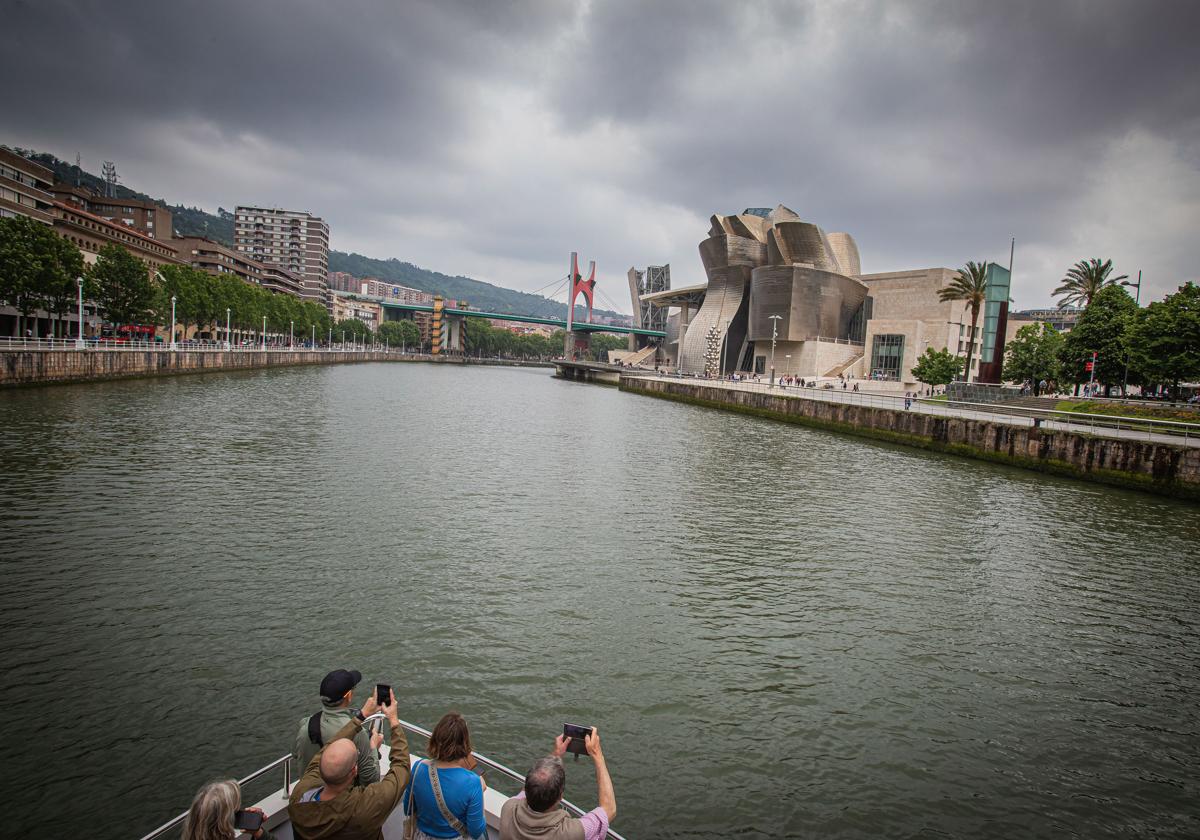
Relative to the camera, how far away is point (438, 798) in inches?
124

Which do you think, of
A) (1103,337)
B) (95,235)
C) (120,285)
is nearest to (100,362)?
(120,285)

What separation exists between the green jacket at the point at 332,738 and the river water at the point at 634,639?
1990 millimetres

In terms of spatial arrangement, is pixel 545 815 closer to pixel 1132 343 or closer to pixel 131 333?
pixel 1132 343

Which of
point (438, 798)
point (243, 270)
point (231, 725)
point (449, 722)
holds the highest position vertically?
point (243, 270)

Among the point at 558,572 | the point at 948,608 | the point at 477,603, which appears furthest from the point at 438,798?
the point at 948,608

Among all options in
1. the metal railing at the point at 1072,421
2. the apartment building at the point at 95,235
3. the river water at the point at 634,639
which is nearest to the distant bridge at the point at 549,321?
the apartment building at the point at 95,235

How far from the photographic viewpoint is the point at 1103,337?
3884 centimetres

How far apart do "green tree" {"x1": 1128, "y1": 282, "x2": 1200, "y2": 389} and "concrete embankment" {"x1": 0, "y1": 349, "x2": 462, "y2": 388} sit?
5338 cm

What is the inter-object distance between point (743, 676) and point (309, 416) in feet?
86.0

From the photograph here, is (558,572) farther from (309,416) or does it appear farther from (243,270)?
(243,270)

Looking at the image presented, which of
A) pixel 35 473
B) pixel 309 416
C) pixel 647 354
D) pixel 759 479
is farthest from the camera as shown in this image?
pixel 647 354

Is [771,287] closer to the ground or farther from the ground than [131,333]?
farther from the ground

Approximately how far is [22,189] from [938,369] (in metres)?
75.4

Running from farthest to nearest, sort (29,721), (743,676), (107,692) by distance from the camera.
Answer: (743,676), (107,692), (29,721)
